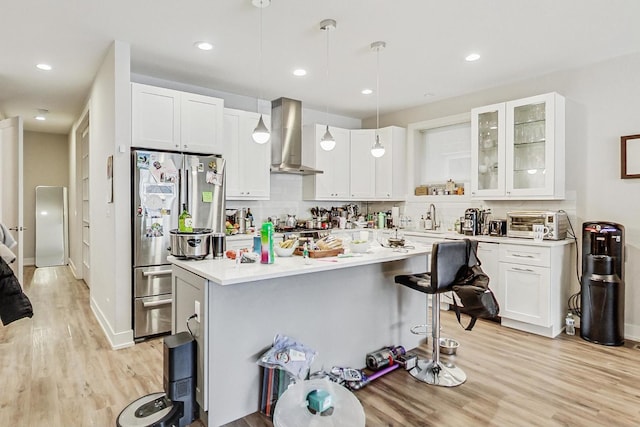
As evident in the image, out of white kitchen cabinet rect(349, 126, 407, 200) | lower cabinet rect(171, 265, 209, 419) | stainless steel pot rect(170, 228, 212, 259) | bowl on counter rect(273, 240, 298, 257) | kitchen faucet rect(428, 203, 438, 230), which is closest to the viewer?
lower cabinet rect(171, 265, 209, 419)

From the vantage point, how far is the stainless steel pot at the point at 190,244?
2.44 m

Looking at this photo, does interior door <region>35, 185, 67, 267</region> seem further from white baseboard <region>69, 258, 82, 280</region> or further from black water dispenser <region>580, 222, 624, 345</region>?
black water dispenser <region>580, 222, 624, 345</region>

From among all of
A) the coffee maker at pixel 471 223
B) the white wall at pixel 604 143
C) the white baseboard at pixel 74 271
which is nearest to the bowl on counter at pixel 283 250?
the coffee maker at pixel 471 223

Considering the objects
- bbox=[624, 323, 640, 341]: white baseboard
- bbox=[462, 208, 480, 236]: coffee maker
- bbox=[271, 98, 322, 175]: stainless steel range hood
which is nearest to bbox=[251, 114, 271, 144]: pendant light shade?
bbox=[271, 98, 322, 175]: stainless steel range hood

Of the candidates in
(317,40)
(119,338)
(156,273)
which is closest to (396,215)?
(317,40)

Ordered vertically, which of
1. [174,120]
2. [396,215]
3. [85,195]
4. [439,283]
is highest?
[174,120]

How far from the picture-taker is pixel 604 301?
3.43 m

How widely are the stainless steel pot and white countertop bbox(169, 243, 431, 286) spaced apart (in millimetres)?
47

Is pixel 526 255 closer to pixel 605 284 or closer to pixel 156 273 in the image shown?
pixel 605 284

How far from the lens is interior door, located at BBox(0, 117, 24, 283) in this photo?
448cm

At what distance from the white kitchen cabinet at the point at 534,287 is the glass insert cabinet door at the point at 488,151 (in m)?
0.80

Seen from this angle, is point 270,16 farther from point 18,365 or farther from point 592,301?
point 592,301

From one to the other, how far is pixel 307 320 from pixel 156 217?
1.93 metres

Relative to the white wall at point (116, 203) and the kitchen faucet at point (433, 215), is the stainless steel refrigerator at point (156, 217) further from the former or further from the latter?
the kitchen faucet at point (433, 215)
